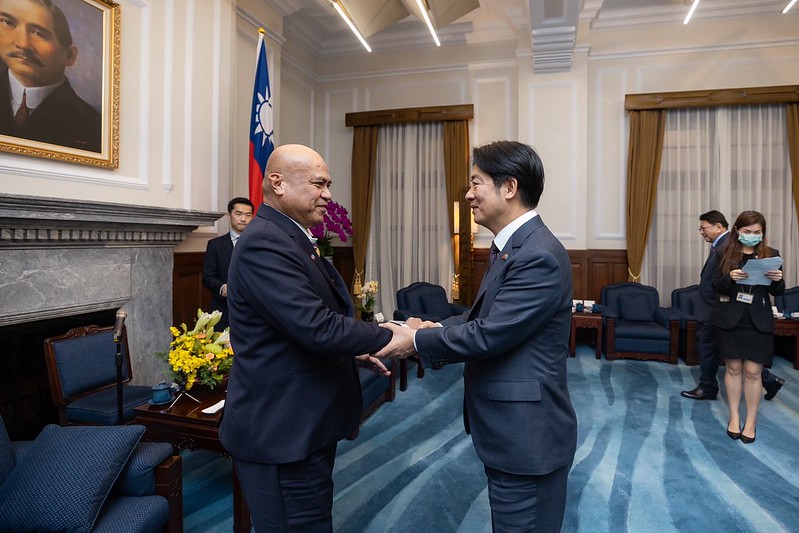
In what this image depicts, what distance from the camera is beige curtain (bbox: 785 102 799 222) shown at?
582cm

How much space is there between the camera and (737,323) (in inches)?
127

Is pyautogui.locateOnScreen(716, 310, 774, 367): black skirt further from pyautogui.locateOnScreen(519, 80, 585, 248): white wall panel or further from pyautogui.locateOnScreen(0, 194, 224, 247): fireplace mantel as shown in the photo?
pyautogui.locateOnScreen(0, 194, 224, 247): fireplace mantel

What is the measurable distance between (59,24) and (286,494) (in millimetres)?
3372

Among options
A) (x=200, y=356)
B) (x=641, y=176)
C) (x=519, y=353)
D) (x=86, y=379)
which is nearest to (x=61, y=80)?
(x=86, y=379)

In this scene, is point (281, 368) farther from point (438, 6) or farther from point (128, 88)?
point (438, 6)

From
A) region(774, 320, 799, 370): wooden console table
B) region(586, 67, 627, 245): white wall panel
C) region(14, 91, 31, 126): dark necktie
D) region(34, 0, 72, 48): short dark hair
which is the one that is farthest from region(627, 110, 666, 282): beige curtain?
region(14, 91, 31, 126): dark necktie

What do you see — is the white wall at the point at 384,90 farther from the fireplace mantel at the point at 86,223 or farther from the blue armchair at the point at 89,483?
the blue armchair at the point at 89,483

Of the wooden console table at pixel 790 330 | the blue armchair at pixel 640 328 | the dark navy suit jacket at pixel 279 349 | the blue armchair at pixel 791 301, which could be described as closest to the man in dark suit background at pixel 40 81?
the dark navy suit jacket at pixel 279 349

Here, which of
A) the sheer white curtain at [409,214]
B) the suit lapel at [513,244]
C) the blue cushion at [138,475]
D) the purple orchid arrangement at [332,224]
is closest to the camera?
the suit lapel at [513,244]

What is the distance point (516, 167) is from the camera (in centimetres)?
146

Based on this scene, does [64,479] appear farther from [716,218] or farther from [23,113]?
[716,218]

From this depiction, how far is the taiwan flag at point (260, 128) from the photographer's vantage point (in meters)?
4.50

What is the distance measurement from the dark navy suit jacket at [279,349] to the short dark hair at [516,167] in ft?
2.16

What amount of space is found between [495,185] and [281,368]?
881 mm
